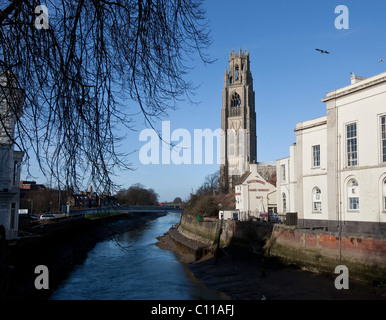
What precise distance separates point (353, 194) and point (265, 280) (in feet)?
24.2

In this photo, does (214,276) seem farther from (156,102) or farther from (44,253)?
(156,102)

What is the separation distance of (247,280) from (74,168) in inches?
754

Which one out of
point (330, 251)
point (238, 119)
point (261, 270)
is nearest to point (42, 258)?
point (261, 270)

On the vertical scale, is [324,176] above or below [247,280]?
above

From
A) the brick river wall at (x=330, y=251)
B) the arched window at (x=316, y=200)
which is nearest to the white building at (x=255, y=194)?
the arched window at (x=316, y=200)

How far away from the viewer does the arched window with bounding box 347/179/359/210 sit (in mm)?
21222

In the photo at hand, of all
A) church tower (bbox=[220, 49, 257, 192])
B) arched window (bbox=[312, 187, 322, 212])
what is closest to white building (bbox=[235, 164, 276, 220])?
arched window (bbox=[312, 187, 322, 212])

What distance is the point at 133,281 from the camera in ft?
73.4

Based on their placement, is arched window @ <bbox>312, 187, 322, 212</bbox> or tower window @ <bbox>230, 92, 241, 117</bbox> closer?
arched window @ <bbox>312, 187, 322, 212</bbox>

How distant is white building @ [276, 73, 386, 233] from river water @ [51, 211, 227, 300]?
9125 mm

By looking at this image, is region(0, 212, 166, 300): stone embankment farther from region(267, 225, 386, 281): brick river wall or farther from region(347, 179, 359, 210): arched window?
region(347, 179, 359, 210): arched window
